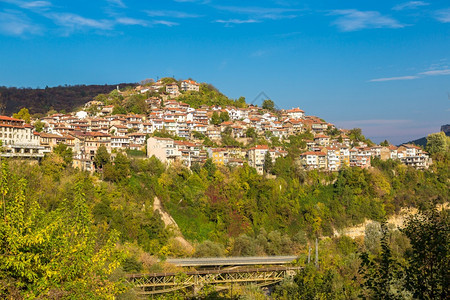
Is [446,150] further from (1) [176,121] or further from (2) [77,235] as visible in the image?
(2) [77,235]

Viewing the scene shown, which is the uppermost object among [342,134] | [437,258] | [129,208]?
[342,134]

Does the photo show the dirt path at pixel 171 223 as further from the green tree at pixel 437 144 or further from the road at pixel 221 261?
the green tree at pixel 437 144

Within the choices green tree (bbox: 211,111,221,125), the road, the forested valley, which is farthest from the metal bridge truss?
green tree (bbox: 211,111,221,125)

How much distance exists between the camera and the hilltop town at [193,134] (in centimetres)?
4650

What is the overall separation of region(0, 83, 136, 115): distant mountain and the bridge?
207 ft

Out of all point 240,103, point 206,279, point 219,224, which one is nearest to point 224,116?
point 240,103

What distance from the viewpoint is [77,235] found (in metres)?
9.78

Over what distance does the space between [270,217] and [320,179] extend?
40.1 ft

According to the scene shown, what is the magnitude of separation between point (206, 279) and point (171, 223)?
13.2 m

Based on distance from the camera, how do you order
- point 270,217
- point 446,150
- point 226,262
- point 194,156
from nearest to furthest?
point 226,262
point 270,217
point 194,156
point 446,150

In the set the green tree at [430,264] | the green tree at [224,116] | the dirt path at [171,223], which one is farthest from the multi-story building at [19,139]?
the green tree at [430,264]

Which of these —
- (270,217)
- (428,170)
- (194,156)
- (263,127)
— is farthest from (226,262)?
(428,170)

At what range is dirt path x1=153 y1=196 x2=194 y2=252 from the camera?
38.8 m

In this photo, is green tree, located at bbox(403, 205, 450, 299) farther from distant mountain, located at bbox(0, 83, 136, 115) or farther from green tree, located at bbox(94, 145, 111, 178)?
distant mountain, located at bbox(0, 83, 136, 115)
